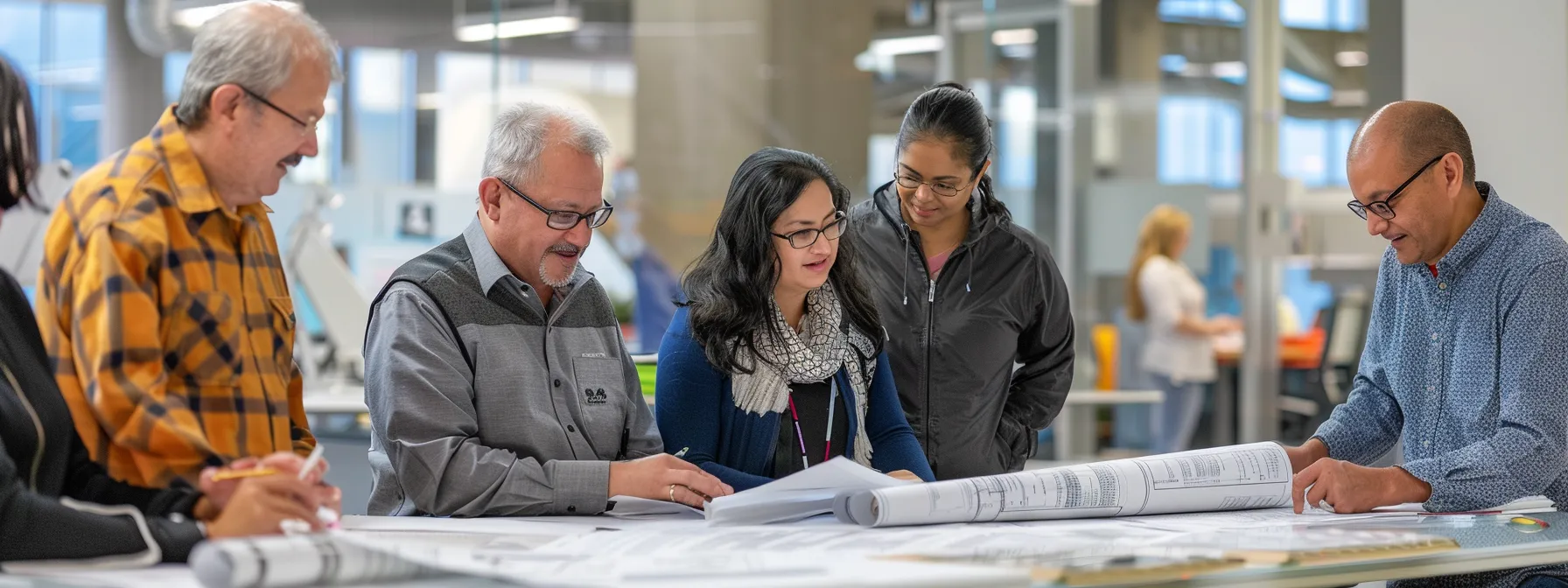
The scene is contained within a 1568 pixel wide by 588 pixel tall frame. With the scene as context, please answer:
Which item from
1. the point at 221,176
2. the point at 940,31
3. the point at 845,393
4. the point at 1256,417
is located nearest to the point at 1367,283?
the point at 1256,417

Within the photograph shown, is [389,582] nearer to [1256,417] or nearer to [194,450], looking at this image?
[194,450]

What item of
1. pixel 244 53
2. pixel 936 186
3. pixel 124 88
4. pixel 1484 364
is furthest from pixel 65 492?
pixel 124 88

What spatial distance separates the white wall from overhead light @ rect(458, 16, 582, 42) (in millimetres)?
5187

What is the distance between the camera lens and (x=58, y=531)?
4.90 ft

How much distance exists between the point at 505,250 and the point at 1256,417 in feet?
19.9

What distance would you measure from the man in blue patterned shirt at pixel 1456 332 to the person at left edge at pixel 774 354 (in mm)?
700

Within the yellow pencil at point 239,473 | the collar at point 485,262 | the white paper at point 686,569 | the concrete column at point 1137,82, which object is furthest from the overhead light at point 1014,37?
the yellow pencil at point 239,473

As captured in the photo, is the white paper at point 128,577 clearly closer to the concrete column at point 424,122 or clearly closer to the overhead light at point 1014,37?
the concrete column at point 424,122

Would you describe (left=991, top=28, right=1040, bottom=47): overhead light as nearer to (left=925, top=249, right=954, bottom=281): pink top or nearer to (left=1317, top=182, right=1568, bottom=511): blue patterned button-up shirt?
(left=925, top=249, right=954, bottom=281): pink top

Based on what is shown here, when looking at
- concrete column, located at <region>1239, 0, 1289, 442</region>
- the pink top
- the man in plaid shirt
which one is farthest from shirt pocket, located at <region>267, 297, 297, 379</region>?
concrete column, located at <region>1239, 0, 1289, 442</region>

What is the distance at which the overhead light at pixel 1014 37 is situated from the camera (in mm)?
7719

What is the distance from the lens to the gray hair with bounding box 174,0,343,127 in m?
1.59

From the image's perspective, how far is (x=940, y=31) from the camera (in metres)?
7.88

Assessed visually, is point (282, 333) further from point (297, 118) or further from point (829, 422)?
point (829, 422)
